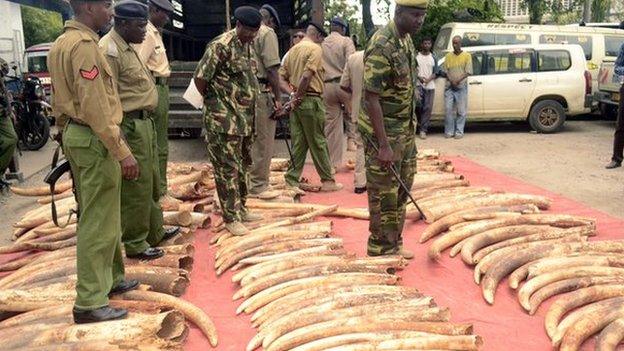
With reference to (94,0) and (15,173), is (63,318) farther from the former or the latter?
(15,173)

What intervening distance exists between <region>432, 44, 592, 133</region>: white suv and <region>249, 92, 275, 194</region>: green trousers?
6.40 m

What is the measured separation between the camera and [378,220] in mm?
4270

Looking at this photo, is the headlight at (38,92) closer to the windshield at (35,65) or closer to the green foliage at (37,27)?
the windshield at (35,65)

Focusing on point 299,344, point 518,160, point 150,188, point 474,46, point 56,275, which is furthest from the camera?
point 474,46

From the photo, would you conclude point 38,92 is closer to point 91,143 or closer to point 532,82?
point 91,143

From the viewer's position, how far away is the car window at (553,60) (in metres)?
11.7

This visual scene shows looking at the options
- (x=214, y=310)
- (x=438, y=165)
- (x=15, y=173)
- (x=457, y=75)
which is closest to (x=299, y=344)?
(x=214, y=310)

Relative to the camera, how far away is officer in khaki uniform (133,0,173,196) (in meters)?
5.23

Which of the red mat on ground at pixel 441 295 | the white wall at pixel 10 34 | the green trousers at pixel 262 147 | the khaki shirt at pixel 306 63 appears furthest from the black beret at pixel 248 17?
the white wall at pixel 10 34

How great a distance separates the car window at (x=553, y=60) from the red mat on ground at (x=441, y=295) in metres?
6.69

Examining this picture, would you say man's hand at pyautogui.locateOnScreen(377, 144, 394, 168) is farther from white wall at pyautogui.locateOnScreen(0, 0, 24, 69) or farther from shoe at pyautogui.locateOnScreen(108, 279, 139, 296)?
white wall at pyautogui.locateOnScreen(0, 0, 24, 69)

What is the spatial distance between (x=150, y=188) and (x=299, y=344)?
6.04 ft

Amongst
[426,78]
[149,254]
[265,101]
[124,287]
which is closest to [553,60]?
[426,78]

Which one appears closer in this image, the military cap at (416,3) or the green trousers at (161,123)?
the military cap at (416,3)
